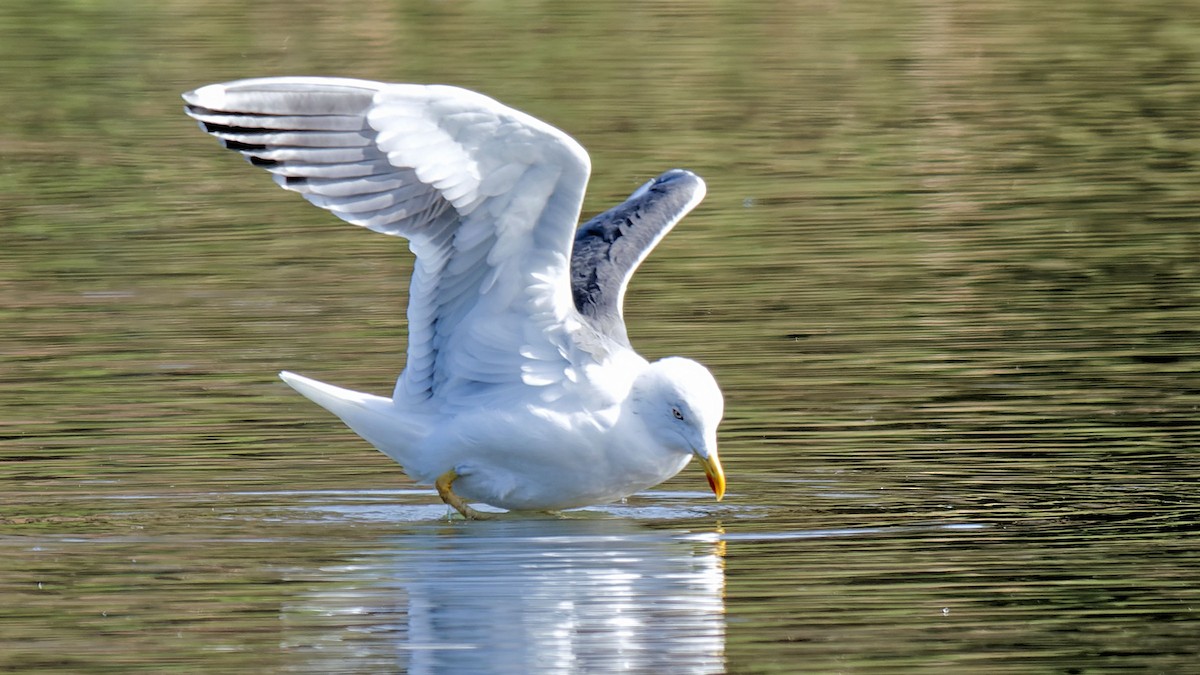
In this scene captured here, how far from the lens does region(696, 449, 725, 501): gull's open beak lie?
9.27 metres

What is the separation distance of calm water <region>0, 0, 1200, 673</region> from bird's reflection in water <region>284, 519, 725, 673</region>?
2 centimetres

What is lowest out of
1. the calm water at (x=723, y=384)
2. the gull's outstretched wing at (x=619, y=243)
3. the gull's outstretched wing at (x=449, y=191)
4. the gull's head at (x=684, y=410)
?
the calm water at (x=723, y=384)

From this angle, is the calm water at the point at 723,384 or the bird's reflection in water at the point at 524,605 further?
the calm water at the point at 723,384

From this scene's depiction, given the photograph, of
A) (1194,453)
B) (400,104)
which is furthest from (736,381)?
(400,104)

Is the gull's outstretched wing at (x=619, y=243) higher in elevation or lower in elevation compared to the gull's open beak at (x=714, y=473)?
higher

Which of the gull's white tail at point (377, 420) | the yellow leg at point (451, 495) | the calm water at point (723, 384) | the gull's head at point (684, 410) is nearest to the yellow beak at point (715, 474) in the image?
the gull's head at point (684, 410)

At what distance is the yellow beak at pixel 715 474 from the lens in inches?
365

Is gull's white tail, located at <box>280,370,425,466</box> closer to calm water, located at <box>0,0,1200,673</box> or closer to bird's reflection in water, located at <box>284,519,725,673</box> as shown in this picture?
calm water, located at <box>0,0,1200,673</box>

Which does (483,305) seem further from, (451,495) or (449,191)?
(451,495)

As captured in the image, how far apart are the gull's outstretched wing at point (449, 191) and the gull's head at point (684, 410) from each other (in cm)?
38

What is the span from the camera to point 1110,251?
1482 centimetres

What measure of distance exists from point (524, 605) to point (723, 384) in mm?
3648

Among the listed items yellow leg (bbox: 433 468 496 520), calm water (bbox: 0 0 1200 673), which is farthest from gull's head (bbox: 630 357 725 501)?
yellow leg (bbox: 433 468 496 520)

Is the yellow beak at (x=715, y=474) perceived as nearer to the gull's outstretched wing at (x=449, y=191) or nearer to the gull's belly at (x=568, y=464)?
the gull's belly at (x=568, y=464)
